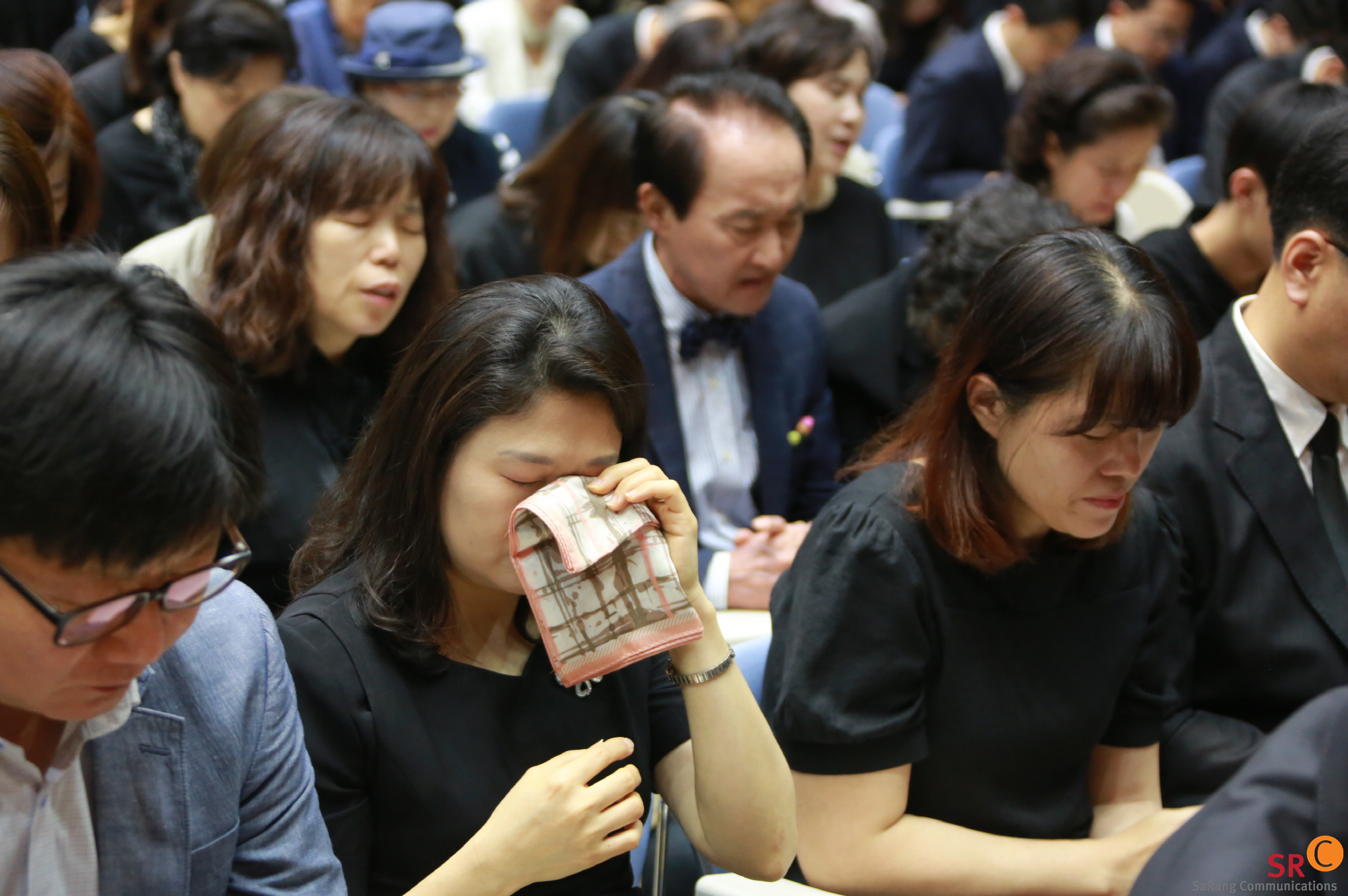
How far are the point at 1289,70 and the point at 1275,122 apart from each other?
221cm

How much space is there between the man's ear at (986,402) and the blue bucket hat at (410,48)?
2.54 meters

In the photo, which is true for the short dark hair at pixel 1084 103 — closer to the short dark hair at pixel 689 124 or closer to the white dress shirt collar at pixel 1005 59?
the short dark hair at pixel 689 124

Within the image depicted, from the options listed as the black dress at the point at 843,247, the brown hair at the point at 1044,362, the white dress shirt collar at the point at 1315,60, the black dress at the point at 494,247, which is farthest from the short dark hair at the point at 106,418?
the white dress shirt collar at the point at 1315,60

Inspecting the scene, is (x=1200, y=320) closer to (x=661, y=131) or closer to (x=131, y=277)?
(x=661, y=131)

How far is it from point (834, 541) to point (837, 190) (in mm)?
2248

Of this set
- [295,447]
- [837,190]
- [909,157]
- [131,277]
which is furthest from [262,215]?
[909,157]

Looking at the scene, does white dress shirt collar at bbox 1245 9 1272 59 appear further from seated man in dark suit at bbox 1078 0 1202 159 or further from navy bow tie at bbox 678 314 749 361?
navy bow tie at bbox 678 314 749 361

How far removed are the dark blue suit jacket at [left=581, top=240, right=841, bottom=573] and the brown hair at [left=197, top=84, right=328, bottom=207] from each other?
0.71 metres

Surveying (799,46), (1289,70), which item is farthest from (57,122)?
(1289,70)

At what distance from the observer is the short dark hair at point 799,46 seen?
362cm

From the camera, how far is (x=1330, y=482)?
6.64ft

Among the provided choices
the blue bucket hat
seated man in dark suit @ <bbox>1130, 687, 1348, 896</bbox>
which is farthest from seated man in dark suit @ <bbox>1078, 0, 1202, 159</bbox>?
seated man in dark suit @ <bbox>1130, 687, 1348, 896</bbox>

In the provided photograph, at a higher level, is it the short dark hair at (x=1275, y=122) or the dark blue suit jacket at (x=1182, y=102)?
the short dark hair at (x=1275, y=122)

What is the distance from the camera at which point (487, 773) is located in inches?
57.1
